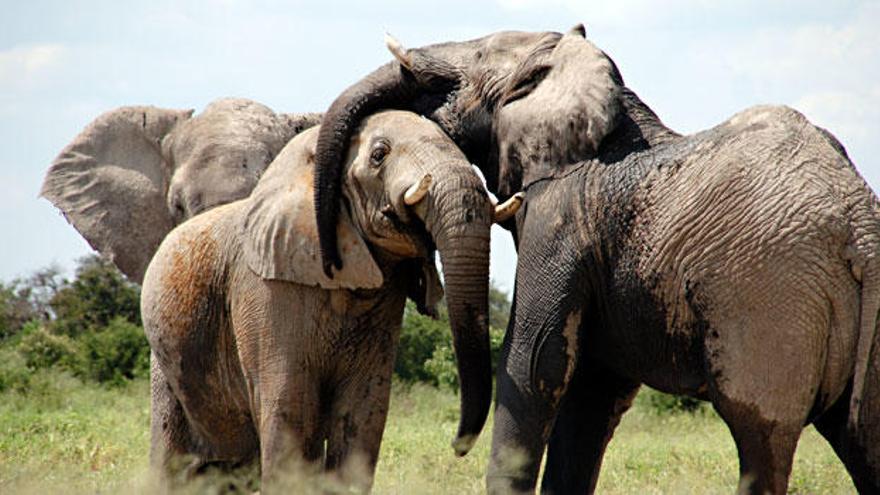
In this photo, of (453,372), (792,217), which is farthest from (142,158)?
(792,217)

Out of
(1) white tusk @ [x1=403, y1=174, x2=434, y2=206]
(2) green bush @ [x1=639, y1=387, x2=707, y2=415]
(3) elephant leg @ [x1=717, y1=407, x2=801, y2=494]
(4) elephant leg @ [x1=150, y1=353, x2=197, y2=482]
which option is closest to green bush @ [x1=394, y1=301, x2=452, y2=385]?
(2) green bush @ [x1=639, y1=387, x2=707, y2=415]

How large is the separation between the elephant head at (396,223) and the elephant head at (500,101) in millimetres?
91

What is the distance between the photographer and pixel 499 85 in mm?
6840

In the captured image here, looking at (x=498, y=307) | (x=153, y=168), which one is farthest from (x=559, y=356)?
(x=498, y=307)

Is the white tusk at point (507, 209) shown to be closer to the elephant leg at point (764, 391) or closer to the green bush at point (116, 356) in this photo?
the elephant leg at point (764, 391)

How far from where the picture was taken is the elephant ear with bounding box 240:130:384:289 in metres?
6.43

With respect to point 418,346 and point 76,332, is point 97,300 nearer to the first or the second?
point 76,332

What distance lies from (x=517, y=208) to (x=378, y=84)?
32.8 inches

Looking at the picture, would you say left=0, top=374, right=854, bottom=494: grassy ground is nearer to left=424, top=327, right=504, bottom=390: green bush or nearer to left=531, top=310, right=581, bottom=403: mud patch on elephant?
left=424, top=327, right=504, bottom=390: green bush

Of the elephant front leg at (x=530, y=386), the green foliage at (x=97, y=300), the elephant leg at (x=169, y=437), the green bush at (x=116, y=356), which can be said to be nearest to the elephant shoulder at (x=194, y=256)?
the elephant leg at (x=169, y=437)

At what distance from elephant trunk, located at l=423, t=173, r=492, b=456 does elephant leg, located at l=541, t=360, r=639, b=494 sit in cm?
97

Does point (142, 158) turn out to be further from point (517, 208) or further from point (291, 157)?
point (517, 208)

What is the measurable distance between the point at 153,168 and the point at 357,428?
4499 mm

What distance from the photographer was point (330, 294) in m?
6.51
